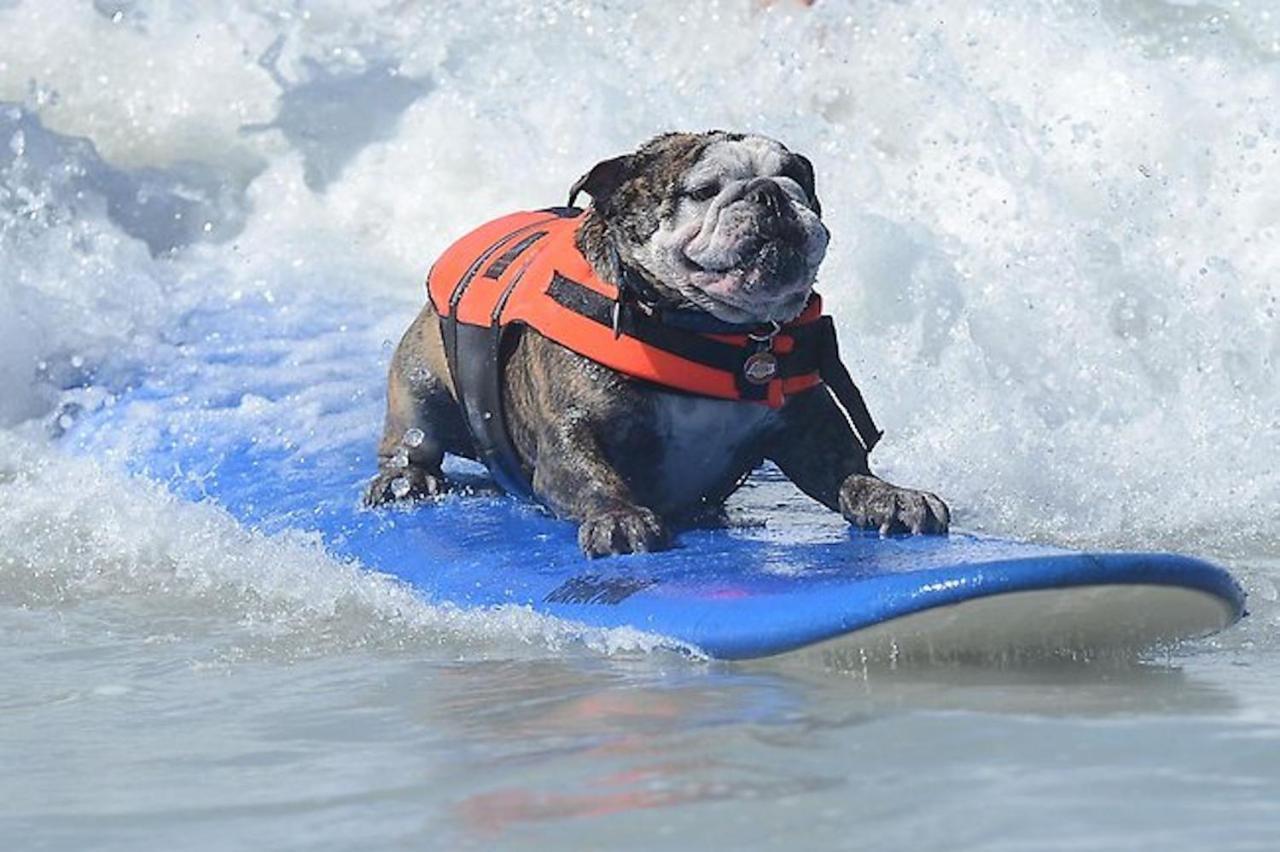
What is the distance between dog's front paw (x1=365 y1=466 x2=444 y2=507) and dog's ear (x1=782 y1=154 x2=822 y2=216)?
1.30 m

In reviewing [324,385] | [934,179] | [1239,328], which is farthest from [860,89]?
[324,385]

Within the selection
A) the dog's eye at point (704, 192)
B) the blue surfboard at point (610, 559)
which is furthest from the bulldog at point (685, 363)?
the blue surfboard at point (610, 559)

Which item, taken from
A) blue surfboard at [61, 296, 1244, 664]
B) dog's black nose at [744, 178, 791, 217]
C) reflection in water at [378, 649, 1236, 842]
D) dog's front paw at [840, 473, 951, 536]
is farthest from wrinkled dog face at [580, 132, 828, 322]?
reflection in water at [378, 649, 1236, 842]

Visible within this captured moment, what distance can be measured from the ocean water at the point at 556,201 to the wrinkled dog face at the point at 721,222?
88 centimetres

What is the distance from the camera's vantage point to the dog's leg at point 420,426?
5.89m

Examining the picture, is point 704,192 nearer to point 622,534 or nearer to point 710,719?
point 622,534

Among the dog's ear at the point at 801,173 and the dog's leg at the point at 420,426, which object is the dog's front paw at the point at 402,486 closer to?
the dog's leg at the point at 420,426

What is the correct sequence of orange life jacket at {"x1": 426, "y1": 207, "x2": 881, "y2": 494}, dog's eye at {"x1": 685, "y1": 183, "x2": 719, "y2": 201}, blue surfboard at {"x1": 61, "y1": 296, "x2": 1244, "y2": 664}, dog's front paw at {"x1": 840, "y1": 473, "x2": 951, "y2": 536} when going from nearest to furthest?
blue surfboard at {"x1": 61, "y1": 296, "x2": 1244, "y2": 664}
dog's front paw at {"x1": 840, "y1": 473, "x2": 951, "y2": 536}
dog's eye at {"x1": 685, "y1": 183, "x2": 719, "y2": 201}
orange life jacket at {"x1": 426, "y1": 207, "x2": 881, "y2": 494}

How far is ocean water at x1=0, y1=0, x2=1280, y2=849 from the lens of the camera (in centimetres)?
319

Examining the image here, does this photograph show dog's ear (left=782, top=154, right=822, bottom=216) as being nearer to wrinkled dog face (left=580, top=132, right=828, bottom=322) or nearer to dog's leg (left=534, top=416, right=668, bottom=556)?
wrinkled dog face (left=580, top=132, right=828, bottom=322)

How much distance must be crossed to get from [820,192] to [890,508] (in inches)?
173

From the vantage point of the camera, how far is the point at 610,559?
15.9 ft

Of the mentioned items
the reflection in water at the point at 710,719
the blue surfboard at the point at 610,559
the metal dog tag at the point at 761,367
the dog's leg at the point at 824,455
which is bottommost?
the reflection in water at the point at 710,719

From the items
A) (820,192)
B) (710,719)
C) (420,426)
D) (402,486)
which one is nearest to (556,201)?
(820,192)
